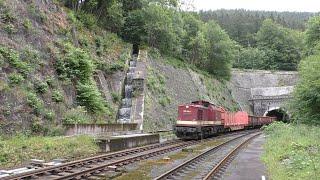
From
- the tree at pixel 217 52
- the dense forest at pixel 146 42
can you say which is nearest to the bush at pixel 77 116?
the dense forest at pixel 146 42

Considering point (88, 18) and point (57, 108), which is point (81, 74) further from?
point (88, 18)

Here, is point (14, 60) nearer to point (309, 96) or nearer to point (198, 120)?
point (198, 120)

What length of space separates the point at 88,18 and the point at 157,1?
21700mm

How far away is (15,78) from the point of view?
20.0 metres

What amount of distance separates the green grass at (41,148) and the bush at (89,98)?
22.4 ft

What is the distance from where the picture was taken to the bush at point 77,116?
22.9m

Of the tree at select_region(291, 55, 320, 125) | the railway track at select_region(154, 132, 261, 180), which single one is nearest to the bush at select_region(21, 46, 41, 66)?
the railway track at select_region(154, 132, 261, 180)

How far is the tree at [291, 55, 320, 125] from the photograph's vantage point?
25.7m

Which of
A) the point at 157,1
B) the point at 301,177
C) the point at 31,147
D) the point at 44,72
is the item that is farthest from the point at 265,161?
the point at 157,1

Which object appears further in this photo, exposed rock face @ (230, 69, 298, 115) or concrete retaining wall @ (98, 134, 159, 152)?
exposed rock face @ (230, 69, 298, 115)

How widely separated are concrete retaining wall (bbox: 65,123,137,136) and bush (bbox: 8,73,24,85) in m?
3.58

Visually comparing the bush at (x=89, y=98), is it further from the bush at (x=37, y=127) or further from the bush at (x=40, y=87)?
the bush at (x=37, y=127)

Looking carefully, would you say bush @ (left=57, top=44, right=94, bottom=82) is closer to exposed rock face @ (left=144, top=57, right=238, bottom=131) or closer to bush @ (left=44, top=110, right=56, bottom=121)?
bush @ (left=44, top=110, right=56, bottom=121)

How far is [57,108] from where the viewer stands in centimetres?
2308
